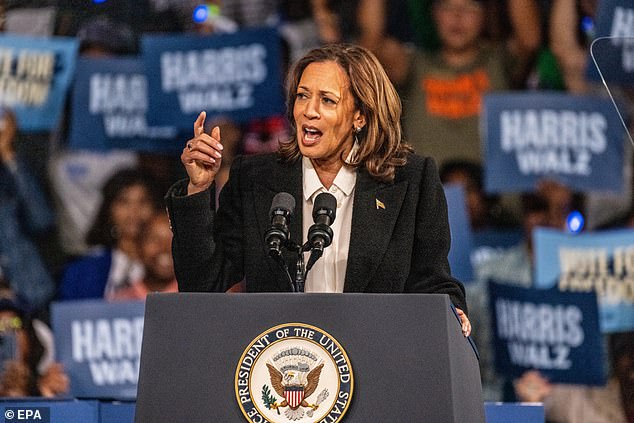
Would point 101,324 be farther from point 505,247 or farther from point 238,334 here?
point 238,334

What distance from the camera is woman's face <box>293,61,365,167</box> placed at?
2781mm

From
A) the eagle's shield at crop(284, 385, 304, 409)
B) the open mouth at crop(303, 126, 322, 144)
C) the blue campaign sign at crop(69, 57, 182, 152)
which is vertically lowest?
the eagle's shield at crop(284, 385, 304, 409)

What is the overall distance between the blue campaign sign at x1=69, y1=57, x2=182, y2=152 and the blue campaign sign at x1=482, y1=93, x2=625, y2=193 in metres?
1.88

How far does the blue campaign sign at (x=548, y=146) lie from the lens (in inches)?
256

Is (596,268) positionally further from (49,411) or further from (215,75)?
(49,411)

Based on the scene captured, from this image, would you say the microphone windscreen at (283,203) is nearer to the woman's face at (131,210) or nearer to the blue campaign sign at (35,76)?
the woman's face at (131,210)

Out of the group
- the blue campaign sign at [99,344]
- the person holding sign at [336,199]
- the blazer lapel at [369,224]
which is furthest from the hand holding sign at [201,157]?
the blue campaign sign at [99,344]

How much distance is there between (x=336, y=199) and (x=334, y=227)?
130 mm

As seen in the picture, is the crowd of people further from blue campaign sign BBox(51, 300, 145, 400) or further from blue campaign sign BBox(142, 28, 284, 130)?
blue campaign sign BBox(51, 300, 145, 400)

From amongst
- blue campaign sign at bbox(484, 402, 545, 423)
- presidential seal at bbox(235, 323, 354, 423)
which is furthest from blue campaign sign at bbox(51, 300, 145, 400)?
presidential seal at bbox(235, 323, 354, 423)

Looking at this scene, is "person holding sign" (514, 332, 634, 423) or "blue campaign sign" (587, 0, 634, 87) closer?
"blue campaign sign" (587, 0, 634, 87)

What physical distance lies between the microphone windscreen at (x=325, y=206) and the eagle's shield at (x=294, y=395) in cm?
39

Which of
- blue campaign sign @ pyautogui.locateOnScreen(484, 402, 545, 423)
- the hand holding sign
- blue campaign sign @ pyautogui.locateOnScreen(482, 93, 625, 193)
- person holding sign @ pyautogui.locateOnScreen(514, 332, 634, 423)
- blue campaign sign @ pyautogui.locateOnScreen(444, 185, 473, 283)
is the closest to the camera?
the hand holding sign

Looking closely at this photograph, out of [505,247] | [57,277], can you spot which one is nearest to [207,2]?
[57,277]
